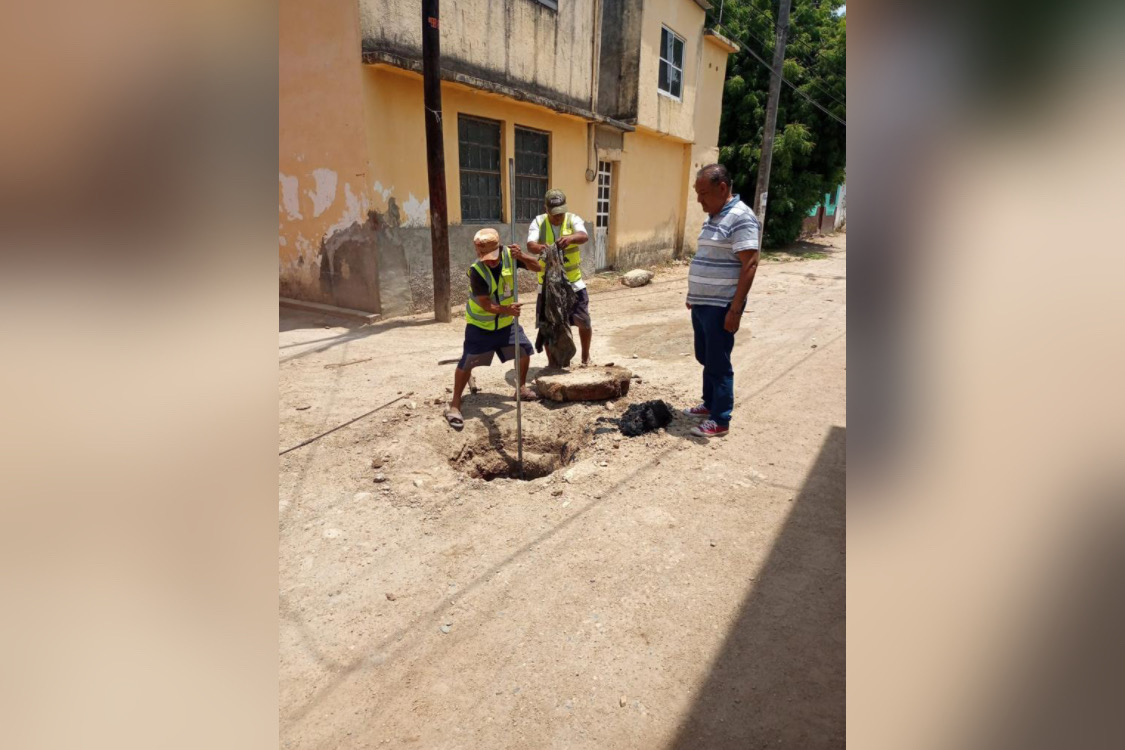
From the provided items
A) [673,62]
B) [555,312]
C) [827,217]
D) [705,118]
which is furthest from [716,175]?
[827,217]

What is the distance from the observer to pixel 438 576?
293 cm

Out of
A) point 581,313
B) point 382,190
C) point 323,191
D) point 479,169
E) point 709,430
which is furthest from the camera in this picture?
point 479,169

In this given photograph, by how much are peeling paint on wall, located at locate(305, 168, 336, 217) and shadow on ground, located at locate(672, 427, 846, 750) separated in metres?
7.47

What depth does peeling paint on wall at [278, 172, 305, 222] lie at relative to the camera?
347 inches

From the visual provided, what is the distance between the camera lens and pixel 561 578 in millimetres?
2887

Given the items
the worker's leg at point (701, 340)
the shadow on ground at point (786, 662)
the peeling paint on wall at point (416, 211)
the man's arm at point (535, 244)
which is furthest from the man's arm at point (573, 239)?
the peeling paint on wall at point (416, 211)

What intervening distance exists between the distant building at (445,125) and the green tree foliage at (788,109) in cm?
608

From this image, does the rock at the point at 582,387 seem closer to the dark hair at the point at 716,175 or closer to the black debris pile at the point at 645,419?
the black debris pile at the point at 645,419

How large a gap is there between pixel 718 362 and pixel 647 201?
11.6 metres

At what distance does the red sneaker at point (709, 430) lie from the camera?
4332 millimetres

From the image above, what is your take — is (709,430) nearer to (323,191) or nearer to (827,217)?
(323,191)
